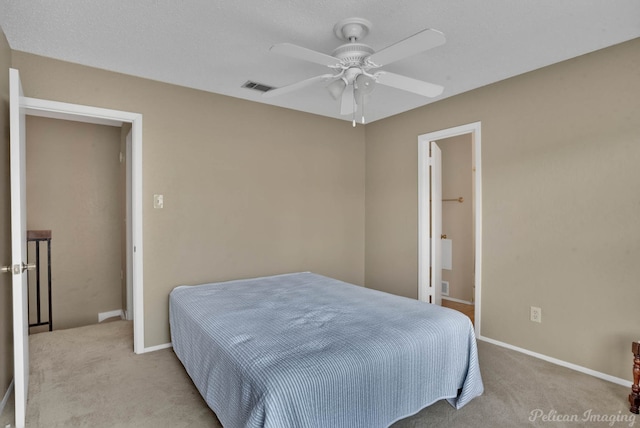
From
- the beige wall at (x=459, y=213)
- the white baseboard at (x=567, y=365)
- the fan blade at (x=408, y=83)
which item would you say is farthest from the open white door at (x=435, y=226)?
the fan blade at (x=408, y=83)

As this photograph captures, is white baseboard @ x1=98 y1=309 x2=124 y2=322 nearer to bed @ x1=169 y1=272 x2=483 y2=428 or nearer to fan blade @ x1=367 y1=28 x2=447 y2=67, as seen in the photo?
bed @ x1=169 y1=272 x2=483 y2=428

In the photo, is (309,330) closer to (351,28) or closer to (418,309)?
(418,309)

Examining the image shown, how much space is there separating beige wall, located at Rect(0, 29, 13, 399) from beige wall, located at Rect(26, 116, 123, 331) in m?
1.87

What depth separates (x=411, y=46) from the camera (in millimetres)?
1713

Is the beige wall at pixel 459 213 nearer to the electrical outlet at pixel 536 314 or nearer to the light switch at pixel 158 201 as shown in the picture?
the electrical outlet at pixel 536 314

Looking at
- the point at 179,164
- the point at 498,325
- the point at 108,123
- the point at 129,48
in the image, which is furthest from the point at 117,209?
the point at 498,325

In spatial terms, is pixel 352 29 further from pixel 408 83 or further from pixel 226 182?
pixel 226 182

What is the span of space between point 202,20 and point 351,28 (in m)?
0.88

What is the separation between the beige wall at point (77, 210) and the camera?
3895mm

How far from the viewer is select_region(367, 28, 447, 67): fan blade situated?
5.20 ft

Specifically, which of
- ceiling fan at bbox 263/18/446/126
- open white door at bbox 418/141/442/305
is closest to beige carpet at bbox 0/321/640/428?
open white door at bbox 418/141/442/305

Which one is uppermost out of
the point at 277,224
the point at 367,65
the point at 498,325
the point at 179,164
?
the point at 367,65

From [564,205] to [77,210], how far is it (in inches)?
192

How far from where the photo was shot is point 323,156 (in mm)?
4156
